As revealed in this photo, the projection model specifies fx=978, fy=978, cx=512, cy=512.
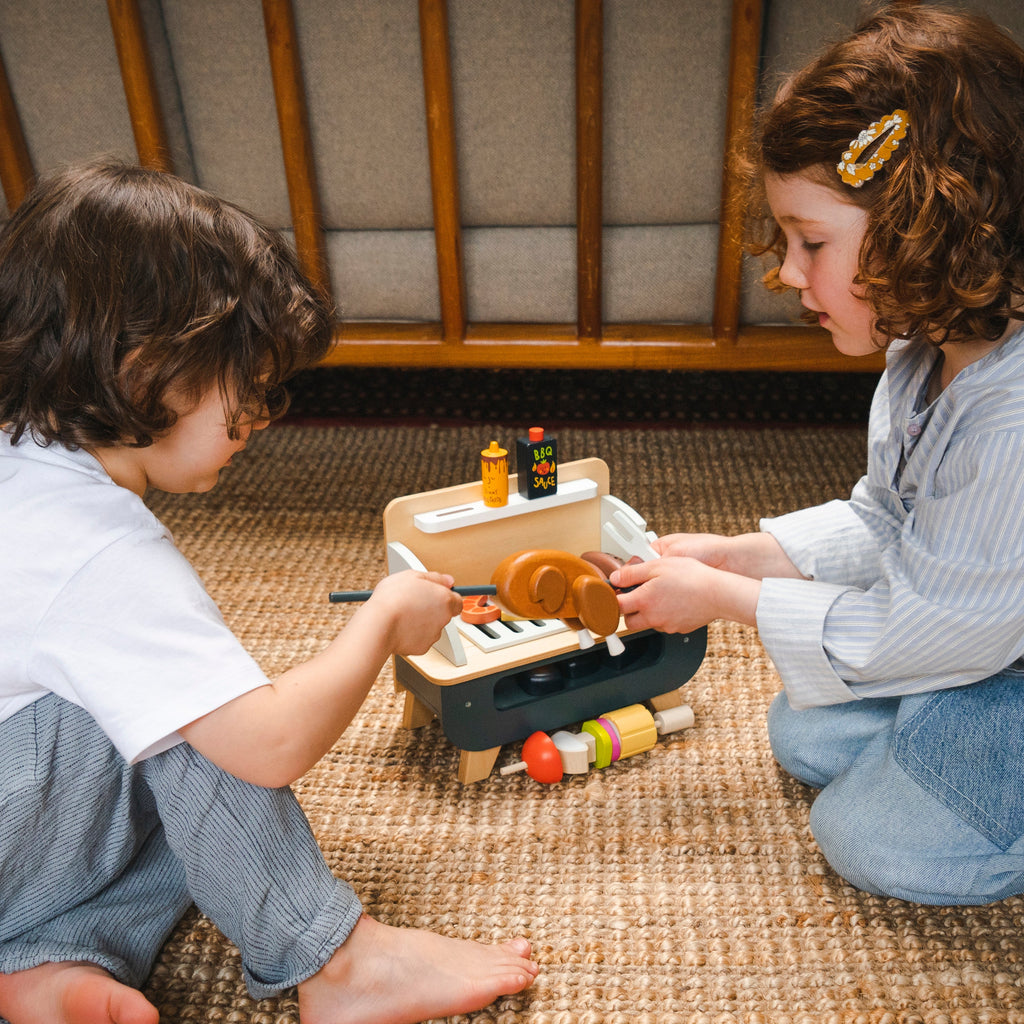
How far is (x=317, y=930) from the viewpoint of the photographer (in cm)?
65

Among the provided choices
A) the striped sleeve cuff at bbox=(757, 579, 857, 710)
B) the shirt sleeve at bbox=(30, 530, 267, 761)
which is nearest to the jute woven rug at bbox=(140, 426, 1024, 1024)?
the striped sleeve cuff at bbox=(757, 579, 857, 710)

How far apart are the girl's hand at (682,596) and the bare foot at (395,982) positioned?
0.31 meters

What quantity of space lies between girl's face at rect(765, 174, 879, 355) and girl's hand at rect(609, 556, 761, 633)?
223 mm

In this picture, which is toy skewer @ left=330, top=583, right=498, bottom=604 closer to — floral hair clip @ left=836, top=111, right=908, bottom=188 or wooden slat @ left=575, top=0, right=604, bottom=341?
floral hair clip @ left=836, top=111, right=908, bottom=188

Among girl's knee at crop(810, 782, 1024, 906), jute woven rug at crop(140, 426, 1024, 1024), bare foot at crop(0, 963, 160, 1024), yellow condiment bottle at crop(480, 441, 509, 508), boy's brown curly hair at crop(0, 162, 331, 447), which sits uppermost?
boy's brown curly hair at crop(0, 162, 331, 447)

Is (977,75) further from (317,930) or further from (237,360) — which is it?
(317,930)

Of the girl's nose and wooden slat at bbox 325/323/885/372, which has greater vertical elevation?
the girl's nose

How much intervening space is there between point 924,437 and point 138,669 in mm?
603

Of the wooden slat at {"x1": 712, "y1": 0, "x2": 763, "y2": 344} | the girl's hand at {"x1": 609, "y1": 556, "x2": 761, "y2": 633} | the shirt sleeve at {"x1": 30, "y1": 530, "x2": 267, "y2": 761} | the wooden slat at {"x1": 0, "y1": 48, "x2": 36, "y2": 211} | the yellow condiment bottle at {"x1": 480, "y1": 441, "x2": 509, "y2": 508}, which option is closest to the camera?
the shirt sleeve at {"x1": 30, "y1": 530, "x2": 267, "y2": 761}

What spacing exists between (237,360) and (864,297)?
0.46 meters

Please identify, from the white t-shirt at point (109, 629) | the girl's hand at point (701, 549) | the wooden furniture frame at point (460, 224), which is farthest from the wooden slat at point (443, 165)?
the white t-shirt at point (109, 629)

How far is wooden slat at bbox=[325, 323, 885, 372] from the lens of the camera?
4.05 feet

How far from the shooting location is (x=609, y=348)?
1242 mm

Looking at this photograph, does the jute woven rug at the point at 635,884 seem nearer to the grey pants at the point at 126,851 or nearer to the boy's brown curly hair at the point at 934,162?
the grey pants at the point at 126,851
